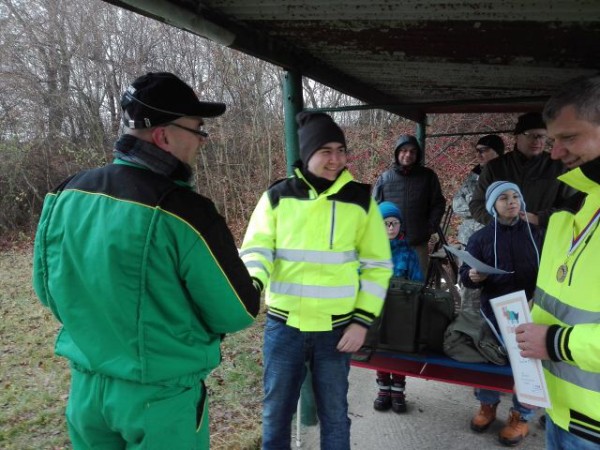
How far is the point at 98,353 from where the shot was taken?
140 centimetres

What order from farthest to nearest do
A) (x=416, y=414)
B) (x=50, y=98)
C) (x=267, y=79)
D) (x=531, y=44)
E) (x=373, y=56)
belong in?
(x=50, y=98) → (x=267, y=79) → (x=416, y=414) → (x=373, y=56) → (x=531, y=44)

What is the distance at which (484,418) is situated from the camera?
310cm

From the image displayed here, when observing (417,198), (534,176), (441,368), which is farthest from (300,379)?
(417,198)

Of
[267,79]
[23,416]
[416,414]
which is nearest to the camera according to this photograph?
[416,414]

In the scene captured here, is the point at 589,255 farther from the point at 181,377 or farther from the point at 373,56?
Result: the point at 373,56

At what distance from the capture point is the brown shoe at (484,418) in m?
3.08

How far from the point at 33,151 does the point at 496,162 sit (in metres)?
13.5

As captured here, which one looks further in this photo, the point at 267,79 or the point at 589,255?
the point at 267,79

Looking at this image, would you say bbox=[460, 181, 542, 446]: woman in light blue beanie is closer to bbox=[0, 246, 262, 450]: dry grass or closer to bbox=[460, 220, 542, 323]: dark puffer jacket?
bbox=[460, 220, 542, 323]: dark puffer jacket

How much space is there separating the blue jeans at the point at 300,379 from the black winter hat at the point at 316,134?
90 cm

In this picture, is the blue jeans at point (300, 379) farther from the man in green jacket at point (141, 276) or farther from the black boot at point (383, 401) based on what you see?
the black boot at point (383, 401)

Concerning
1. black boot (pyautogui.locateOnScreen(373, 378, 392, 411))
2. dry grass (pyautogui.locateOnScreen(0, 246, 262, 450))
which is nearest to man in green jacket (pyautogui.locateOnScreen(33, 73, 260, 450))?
dry grass (pyautogui.locateOnScreen(0, 246, 262, 450))

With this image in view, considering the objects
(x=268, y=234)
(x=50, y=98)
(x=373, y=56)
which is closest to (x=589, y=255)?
(x=268, y=234)

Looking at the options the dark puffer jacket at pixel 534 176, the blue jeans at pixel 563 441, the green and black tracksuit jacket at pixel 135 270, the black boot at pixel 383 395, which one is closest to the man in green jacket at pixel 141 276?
the green and black tracksuit jacket at pixel 135 270
